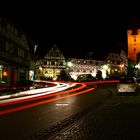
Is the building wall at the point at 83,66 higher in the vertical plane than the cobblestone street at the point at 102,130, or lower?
higher

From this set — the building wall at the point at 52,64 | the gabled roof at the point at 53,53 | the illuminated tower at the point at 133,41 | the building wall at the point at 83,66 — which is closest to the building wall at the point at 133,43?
the illuminated tower at the point at 133,41

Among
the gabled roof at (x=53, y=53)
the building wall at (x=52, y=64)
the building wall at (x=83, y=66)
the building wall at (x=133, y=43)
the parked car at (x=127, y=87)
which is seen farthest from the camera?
the building wall at (x=133, y=43)

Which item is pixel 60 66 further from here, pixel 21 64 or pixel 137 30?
pixel 137 30

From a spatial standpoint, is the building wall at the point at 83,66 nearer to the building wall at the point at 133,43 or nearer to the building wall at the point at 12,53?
the building wall at the point at 133,43

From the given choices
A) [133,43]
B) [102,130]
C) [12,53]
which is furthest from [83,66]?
[102,130]

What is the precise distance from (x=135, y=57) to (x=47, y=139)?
11545cm

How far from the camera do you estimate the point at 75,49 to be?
9800 centimetres

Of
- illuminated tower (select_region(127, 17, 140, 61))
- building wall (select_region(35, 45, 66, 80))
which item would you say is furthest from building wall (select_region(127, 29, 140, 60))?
building wall (select_region(35, 45, 66, 80))

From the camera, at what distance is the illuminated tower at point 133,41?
120562mm

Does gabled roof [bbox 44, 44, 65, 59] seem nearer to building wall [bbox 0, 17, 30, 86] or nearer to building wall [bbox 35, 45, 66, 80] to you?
building wall [bbox 35, 45, 66, 80]

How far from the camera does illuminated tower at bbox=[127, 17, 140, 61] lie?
12056cm

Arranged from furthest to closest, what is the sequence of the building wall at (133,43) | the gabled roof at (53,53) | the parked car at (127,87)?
the building wall at (133,43), the gabled roof at (53,53), the parked car at (127,87)

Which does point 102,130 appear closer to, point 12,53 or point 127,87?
point 127,87

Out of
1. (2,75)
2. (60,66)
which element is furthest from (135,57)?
(2,75)
